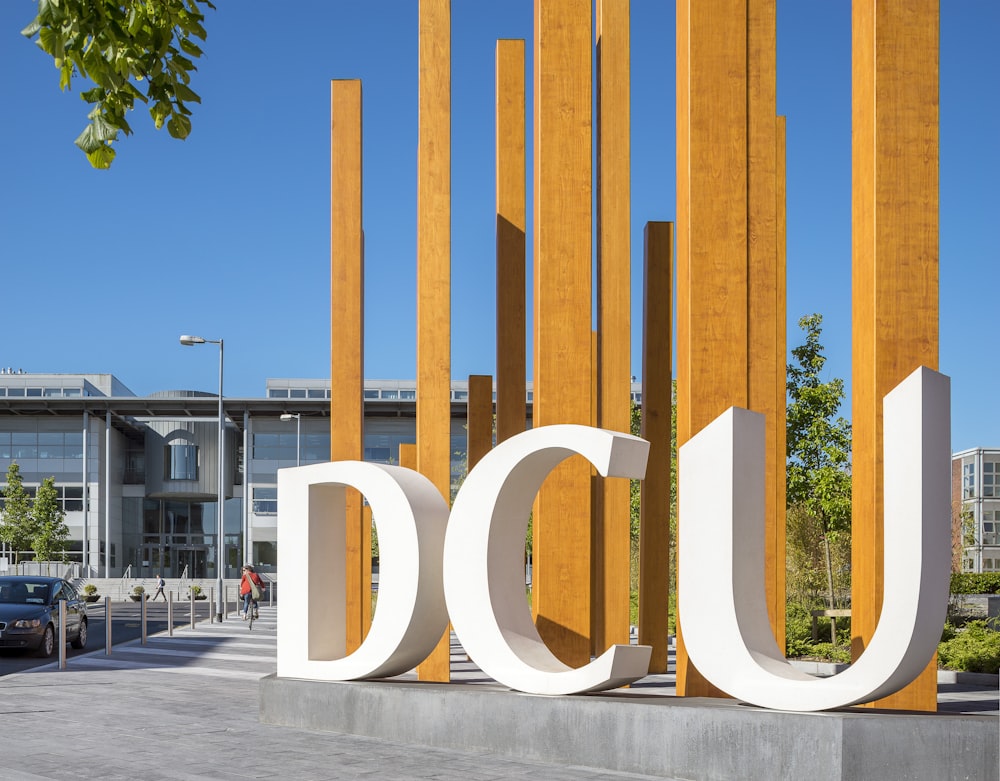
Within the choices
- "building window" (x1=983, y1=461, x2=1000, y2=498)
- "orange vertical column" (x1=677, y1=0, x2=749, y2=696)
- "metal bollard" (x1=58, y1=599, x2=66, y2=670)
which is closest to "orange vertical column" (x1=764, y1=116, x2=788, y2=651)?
"orange vertical column" (x1=677, y1=0, x2=749, y2=696)

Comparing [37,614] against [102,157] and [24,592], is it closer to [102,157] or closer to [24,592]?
[24,592]

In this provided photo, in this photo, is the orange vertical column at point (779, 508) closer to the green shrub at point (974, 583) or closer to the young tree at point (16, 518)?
the green shrub at point (974, 583)

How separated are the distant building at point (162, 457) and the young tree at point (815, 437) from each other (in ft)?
143

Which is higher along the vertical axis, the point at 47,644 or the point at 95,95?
the point at 95,95

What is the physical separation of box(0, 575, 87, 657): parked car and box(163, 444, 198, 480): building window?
173ft

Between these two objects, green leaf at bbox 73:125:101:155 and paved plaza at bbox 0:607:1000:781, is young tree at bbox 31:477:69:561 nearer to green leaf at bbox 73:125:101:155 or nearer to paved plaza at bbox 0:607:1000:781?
paved plaza at bbox 0:607:1000:781

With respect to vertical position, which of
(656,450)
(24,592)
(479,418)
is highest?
(479,418)

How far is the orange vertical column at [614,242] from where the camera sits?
13.2m

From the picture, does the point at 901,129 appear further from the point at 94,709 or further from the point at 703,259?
the point at 94,709

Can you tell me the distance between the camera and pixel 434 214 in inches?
493

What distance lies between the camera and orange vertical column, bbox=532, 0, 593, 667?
416 inches

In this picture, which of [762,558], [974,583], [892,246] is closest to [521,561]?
[762,558]

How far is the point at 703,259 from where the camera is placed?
374 inches

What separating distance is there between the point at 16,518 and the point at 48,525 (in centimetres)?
180
